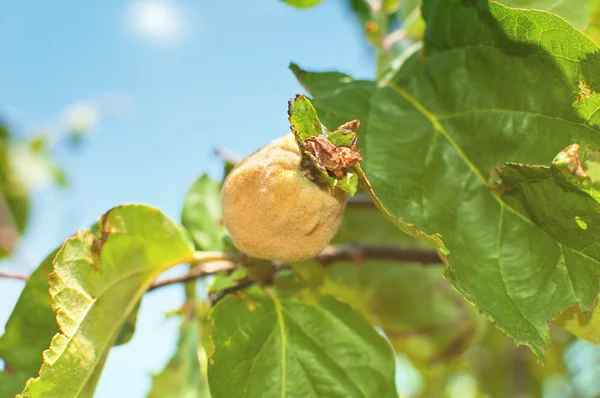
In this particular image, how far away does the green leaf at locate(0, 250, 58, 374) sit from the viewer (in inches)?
51.9

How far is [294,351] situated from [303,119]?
1.85 feet

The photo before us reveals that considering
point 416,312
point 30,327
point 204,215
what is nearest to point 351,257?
point 204,215

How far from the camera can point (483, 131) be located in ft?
4.04

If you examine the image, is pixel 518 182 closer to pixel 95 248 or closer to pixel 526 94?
pixel 526 94

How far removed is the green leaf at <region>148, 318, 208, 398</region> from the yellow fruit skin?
0.77 meters

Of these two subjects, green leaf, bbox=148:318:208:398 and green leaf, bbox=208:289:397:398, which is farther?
green leaf, bbox=148:318:208:398

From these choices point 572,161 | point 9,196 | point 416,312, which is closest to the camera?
point 572,161

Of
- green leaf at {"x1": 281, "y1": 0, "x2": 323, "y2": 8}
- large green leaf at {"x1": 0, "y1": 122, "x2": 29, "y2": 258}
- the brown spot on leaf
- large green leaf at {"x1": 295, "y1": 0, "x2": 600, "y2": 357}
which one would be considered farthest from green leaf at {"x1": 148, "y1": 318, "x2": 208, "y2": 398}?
large green leaf at {"x1": 0, "y1": 122, "x2": 29, "y2": 258}

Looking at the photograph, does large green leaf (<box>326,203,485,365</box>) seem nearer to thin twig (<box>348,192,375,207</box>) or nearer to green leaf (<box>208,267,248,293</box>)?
thin twig (<box>348,192,375,207</box>)

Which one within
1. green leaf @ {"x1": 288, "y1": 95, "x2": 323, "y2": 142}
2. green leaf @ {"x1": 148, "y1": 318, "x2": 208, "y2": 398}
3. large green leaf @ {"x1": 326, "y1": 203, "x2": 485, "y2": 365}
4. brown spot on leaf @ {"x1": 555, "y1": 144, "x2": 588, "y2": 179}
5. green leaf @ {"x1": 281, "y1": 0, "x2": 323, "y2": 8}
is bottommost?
large green leaf @ {"x1": 326, "y1": 203, "x2": 485, "y2": 365}

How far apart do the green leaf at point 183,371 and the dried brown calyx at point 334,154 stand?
985 millimetres

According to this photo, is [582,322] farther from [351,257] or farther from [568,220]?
[351,257]

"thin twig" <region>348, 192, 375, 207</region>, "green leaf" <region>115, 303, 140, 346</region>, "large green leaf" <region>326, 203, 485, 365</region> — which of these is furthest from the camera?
"large green leaf" <region>326, 203, 485, 365</region>

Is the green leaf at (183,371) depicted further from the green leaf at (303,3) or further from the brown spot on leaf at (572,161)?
the brown spot on leaf at (572,161)
